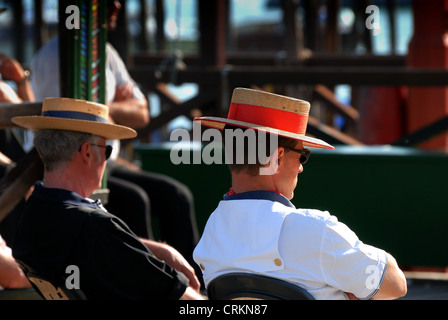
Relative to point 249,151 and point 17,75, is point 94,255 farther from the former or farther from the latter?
point 17,75

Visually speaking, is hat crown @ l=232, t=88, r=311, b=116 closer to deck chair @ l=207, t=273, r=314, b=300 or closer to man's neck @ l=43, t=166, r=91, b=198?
deck chair @ l=207, t=273, r=314, b=300

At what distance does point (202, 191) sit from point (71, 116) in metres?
2.67

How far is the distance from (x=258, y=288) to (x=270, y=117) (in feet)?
1.60

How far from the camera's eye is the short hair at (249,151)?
2.20 meters

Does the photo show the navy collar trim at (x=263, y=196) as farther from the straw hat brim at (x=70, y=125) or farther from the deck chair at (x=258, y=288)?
the straw hat brim at (x=70, y=125)

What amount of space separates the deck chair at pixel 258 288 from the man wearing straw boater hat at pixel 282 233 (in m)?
0.02

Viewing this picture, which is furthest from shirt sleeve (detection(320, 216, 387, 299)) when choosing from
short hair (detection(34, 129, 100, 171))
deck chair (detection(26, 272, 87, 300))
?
short hair (detection(34, 129, 100, 171))

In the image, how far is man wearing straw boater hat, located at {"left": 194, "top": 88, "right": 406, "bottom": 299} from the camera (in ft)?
6.86

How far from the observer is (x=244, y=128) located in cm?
223

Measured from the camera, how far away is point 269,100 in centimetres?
228

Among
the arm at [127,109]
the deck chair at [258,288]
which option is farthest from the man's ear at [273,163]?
the arm at [127,109]

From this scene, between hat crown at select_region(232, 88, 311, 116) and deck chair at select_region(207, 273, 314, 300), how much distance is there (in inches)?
19.3

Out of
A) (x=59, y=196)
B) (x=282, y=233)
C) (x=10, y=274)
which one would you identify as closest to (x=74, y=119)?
(x=59, y=196)
